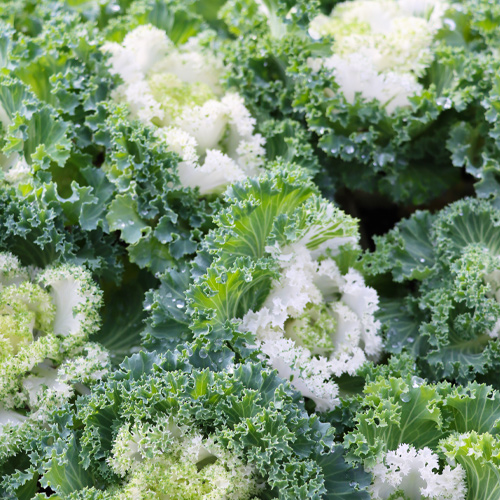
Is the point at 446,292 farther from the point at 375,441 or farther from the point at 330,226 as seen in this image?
the point at 375,441

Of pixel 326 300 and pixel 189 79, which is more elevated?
pixel 189 79

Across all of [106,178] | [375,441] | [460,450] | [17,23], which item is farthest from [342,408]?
[17,23]

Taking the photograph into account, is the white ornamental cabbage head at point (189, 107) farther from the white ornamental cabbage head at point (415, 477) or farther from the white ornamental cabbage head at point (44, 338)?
the white ornamental cabbage head at point (415, 477)

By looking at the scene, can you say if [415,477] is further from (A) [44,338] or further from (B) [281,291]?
(A) [44,338]

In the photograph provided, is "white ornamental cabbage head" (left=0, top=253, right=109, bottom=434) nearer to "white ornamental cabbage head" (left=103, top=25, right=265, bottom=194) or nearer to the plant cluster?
the plant cluster

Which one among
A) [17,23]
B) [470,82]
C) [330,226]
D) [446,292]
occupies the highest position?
[17,23]

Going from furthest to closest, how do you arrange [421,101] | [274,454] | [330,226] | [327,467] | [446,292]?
[421,101], [446,292], [330,226], [327,467], [274,454]

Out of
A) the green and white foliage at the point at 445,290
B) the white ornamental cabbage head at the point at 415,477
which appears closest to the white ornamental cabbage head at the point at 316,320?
the green and white foliage at the point at 445,290

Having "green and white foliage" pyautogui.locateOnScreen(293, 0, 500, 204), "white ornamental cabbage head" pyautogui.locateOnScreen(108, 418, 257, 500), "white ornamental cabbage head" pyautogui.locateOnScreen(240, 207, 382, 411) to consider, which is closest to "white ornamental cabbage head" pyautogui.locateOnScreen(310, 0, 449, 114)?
"green and white foliage" pyautogui.locateOnScreen(293, 0, 500, 204)
